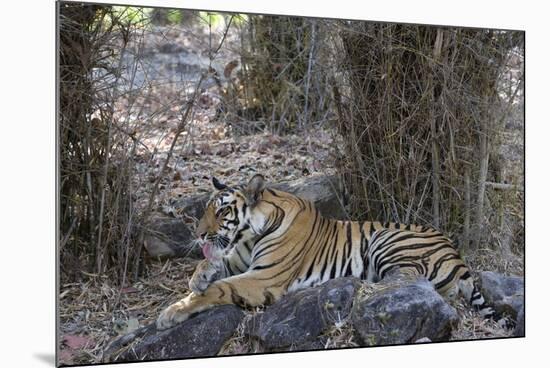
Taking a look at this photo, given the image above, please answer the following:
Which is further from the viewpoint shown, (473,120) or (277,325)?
(473,120)

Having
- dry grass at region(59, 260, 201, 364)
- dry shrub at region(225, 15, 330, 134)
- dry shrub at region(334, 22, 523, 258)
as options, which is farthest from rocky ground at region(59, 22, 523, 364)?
dry shrub at region(225, 15, 330, 134)

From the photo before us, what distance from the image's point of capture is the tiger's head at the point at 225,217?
16.9 ft

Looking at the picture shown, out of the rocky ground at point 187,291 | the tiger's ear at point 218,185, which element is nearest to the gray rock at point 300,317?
the rocky ground at point 187,291

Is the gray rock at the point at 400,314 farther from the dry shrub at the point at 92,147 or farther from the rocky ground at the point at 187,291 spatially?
the dry shrub at the point at 92,147

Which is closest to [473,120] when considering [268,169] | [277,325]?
[268,169]

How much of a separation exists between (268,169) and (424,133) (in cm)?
98

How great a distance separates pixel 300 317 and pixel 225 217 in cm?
70

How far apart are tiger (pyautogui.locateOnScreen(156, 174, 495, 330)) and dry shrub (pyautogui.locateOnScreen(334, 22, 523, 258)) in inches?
7.0

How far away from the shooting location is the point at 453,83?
5.61 meters

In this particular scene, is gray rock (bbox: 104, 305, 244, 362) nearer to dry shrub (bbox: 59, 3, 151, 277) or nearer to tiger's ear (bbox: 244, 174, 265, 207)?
dry shrub (bbox: 59, 3, 151, 277)

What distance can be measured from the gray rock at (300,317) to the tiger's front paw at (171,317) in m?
0.36

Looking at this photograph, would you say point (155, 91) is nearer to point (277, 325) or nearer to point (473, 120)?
point (277, 325)

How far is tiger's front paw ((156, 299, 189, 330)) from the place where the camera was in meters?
4.90

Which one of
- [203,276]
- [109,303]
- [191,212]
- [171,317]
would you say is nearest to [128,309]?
[109,303]
